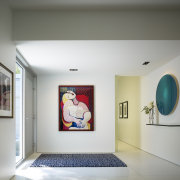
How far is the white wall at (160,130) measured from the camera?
5.89m

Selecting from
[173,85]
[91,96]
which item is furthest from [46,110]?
[173,85]

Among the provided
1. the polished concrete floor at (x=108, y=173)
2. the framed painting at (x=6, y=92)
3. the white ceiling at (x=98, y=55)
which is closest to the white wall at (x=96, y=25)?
the white ceiling at (x=98, y=55)

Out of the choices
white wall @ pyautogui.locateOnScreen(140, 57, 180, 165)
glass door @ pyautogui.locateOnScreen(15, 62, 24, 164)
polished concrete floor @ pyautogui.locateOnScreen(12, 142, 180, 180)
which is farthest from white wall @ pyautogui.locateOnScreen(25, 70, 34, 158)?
white wall @ pyautogui.locateOnScreen(140, 57, 180, 165)

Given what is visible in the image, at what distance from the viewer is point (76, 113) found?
797 cm

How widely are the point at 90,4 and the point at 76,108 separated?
4.10m

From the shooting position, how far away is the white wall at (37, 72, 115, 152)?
7922 millimetres

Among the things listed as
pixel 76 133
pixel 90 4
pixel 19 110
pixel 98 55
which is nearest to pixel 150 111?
pixel 76 133

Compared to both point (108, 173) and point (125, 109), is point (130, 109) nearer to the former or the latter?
point (125, 109)

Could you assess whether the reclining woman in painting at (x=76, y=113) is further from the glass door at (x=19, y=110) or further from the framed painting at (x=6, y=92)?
the framed painting at (x=6, y=92)

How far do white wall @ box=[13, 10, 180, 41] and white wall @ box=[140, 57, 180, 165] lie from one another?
4.98 ft

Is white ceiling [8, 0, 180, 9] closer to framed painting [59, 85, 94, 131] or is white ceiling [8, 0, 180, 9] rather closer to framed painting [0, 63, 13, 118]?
framed painting [0, 63, 13, 118]

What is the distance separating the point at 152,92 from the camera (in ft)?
24.9

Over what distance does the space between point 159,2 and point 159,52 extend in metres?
1.39

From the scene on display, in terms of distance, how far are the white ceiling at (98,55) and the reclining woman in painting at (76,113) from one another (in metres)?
0.98
